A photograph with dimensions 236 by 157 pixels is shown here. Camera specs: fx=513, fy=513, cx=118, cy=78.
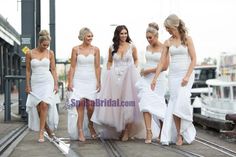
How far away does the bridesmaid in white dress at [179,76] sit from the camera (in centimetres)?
851

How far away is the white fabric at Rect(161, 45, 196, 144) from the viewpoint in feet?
28.1

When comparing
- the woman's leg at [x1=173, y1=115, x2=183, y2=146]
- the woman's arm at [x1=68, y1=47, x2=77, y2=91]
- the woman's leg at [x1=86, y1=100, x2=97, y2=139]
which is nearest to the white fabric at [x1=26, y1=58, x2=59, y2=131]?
the woman's arm at [x1=68, y1=47, x2=77, y2=91]

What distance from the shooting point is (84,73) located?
934 cm

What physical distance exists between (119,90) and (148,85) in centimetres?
58

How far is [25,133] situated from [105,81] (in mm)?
2668

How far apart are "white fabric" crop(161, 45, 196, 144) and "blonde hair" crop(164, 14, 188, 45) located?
0.53ft

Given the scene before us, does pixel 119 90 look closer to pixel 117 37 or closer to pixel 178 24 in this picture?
pixel 117 37

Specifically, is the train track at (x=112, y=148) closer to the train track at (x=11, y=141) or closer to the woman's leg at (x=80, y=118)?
the woman's leg at (x=80, y=118)

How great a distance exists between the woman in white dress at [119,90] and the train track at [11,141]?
1552 mm

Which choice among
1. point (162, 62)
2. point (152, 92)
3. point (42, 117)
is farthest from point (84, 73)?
point (162, 62)

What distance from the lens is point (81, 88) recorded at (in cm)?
934

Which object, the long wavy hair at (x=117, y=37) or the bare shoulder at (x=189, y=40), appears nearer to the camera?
the bare shoulder at (x=189, y=40)

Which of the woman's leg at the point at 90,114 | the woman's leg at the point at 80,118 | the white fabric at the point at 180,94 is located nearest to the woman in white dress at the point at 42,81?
the woman's leg at the point at 80,118

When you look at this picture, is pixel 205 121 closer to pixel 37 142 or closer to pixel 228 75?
pixel 37 142
